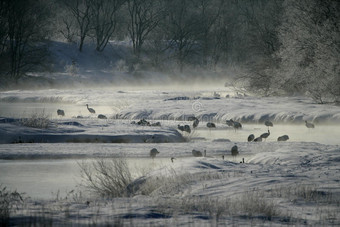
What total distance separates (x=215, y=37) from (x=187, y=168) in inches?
2321

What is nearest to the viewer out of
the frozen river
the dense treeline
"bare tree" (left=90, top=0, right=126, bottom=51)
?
the frozen river

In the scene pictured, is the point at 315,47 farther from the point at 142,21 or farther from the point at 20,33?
the point at 142,21

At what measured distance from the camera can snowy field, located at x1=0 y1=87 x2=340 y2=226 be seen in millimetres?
8328

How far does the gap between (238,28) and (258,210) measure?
64.0 m

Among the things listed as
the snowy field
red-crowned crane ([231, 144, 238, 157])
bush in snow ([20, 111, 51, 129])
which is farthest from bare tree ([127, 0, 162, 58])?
red-crowned crane ([231, 144, 238, 157])

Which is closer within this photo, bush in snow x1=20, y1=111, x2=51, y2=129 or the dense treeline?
bush in snow x1=20, y1=111, x2=51, y2=129

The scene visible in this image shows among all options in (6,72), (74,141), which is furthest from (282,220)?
(6,72)

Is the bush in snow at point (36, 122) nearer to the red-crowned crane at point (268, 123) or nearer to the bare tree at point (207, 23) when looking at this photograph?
the red-crowned crane at point (268, 123)

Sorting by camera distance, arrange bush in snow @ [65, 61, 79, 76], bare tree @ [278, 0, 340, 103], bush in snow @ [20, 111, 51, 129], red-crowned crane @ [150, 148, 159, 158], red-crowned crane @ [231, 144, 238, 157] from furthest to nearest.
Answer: bush in snow @ [65, 61, 79, 76] → bare tree @ [278, 0, 340, 103] → bush in snow @ [20, 111, 51, 129] → red-crowned crane @ [231, 144, 238, 157] → red-crowned crane @ [150, 148, 159, 158]

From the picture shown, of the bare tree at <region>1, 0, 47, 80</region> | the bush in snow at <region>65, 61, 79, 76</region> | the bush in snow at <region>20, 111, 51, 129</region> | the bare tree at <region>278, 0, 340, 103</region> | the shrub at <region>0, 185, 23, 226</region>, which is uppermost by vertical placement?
the bare tree at <region>1, 0, 47, 80</region>

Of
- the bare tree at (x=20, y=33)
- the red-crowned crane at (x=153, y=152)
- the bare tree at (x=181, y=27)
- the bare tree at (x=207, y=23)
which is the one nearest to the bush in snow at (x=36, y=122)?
the red-crowned crane at (x=153, y=152)

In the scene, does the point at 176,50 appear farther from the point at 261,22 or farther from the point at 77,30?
the point at 261,22

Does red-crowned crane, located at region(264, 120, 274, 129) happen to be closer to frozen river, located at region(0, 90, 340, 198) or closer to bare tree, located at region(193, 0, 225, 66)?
frozen river, located at region(0, 90, 340, 198)

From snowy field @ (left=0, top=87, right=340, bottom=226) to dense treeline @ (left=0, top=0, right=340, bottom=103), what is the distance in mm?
2572
